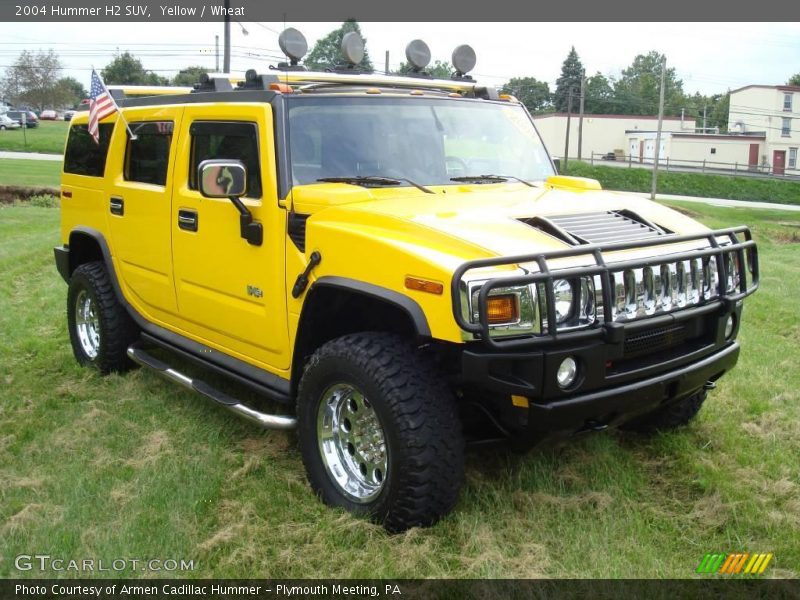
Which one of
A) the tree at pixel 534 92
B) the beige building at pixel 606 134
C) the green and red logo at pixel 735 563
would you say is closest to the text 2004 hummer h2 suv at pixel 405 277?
the green and red logo at pixel 735 563

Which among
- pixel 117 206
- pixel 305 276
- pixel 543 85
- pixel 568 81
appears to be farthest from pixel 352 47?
pixel 543 85

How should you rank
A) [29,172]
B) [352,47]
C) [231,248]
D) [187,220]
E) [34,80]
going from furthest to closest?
[34,80] → [29,172] → [352,47] → [187,220] → [231,248]

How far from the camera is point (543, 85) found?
86125 mm

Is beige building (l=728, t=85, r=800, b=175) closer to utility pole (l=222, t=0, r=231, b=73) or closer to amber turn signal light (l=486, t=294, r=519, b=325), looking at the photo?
utility pole (l=222, t=0, r=231, b=73)

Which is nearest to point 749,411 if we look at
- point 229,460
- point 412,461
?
point 412,461

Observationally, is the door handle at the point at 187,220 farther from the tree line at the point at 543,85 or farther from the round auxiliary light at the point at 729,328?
the tree line at the point at 543,85

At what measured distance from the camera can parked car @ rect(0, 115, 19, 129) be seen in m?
52.8

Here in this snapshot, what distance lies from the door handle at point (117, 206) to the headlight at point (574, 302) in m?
3.48

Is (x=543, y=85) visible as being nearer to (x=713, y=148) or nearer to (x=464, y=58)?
(x=713, y=148)

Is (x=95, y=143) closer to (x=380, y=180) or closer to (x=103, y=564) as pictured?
(x=380, y=180)

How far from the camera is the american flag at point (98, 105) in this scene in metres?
5.52

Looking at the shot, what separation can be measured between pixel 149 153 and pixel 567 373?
11.3 ft

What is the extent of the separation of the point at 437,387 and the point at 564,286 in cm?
71

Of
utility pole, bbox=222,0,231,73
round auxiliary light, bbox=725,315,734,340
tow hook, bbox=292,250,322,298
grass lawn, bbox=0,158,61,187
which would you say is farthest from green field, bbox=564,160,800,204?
tow hook, bbox=292,250,322,298
